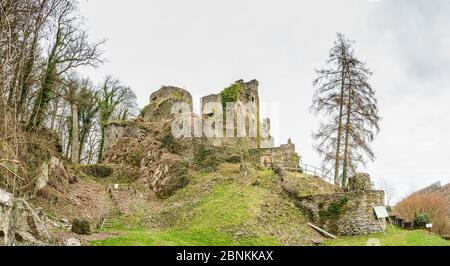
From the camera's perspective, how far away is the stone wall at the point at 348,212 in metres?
21.5

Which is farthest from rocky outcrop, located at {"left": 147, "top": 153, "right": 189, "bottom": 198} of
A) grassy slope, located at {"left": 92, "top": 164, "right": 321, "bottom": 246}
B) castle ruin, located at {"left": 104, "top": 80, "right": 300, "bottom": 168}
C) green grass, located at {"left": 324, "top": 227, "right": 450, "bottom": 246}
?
green grass, located at {"left": 324, "top": 227, "right": 450, "bottom": 246}

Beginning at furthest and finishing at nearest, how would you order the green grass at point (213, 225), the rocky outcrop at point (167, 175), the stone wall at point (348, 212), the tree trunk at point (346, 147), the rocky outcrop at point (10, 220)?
1. the rocky outcrop at point (167, 175)
2. the tree trunk at point (346, 147)
3. the stone wall at point (348, 212)
4. the green grass at point (213, 225)
5. the rocky outcrop at point (10, 220)

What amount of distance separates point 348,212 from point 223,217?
7400mm

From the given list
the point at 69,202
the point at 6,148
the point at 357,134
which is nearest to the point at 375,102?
the point at 357,134

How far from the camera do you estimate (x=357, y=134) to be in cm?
2555

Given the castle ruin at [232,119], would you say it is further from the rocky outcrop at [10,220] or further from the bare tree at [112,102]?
the rocky outcrop at [10,220]

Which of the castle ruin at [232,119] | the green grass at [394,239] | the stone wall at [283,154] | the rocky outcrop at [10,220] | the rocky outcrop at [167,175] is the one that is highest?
the castle ruin at [232,119]

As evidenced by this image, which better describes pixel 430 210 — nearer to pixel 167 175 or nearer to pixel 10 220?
pixel 167 175

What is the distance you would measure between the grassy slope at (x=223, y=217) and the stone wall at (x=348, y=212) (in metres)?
1.14

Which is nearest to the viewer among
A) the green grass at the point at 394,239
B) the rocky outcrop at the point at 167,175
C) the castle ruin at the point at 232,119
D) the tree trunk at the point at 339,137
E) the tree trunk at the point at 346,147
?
the green grass at the point at 394,239

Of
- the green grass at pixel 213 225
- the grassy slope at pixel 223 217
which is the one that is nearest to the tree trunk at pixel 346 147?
the grassy slope at pixel 223 217

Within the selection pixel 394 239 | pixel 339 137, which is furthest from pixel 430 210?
pixel 394 239

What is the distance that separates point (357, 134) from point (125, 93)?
24.9 meters

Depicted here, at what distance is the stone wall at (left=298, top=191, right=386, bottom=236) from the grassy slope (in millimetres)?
1137
